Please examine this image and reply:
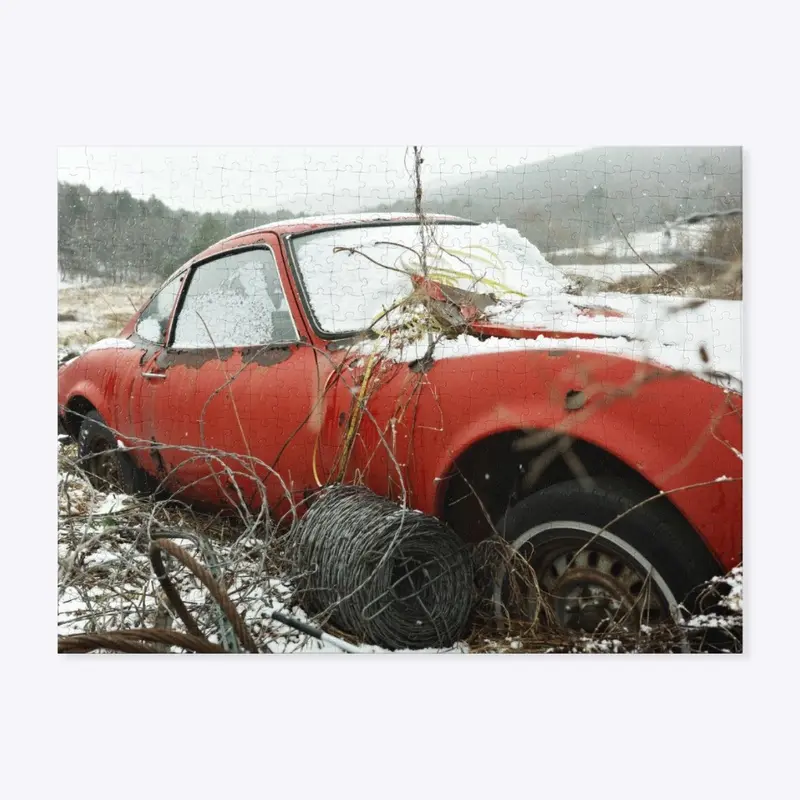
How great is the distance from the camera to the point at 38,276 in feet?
9.01

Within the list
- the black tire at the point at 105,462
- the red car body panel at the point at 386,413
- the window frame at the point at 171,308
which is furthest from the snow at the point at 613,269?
the black tire at the point at 105,462

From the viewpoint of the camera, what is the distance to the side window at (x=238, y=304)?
2.62 m

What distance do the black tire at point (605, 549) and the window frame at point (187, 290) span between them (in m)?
0.78

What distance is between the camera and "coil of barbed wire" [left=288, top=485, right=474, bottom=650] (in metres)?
2.51

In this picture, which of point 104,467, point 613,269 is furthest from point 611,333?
point 104,467

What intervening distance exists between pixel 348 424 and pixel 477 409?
364 millimetres

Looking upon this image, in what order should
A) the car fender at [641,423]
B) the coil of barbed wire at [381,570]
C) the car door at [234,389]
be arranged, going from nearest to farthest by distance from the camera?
the car fender at [641,423] → the coil of barbed wire at [381,570] → the car door at [234,389]

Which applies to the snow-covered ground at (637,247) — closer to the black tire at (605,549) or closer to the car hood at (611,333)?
the car hood at (611,333)

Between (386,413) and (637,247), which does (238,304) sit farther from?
(637,247)

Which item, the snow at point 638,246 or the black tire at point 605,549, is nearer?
the black tire at point 605,549

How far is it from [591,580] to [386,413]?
0.68m

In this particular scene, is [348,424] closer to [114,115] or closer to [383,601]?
[383,601]

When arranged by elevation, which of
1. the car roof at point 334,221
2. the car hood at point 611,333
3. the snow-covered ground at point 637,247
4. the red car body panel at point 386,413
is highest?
the car roof at point 334,221

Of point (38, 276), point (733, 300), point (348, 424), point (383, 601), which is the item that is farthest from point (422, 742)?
point (38, 276)
